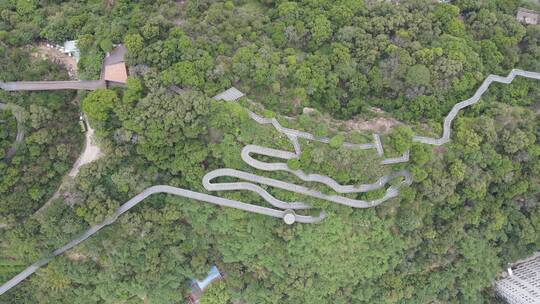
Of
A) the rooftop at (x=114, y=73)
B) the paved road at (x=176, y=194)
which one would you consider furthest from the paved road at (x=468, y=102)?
the rooftop at (x=114, y=73)

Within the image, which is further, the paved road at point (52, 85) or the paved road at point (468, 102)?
the paved road at point (468, 102)

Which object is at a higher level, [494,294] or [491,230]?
[491,230]

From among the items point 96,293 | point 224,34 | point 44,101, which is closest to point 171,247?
point 96,293

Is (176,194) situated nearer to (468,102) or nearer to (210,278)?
(210,278)

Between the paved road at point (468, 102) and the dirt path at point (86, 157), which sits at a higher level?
the paved road at point (468, 102)

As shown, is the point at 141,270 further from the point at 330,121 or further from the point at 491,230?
the point at 491,230

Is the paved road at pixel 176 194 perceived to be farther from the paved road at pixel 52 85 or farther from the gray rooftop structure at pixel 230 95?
the paved road at pixel 52 85

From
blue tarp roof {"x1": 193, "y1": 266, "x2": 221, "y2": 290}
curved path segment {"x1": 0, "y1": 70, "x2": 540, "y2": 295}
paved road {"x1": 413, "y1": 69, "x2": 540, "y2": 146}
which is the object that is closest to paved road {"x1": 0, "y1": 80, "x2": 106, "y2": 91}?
curved path segment {"x1": 0, "y1": 70, "x2": 540, "y2": 295}
